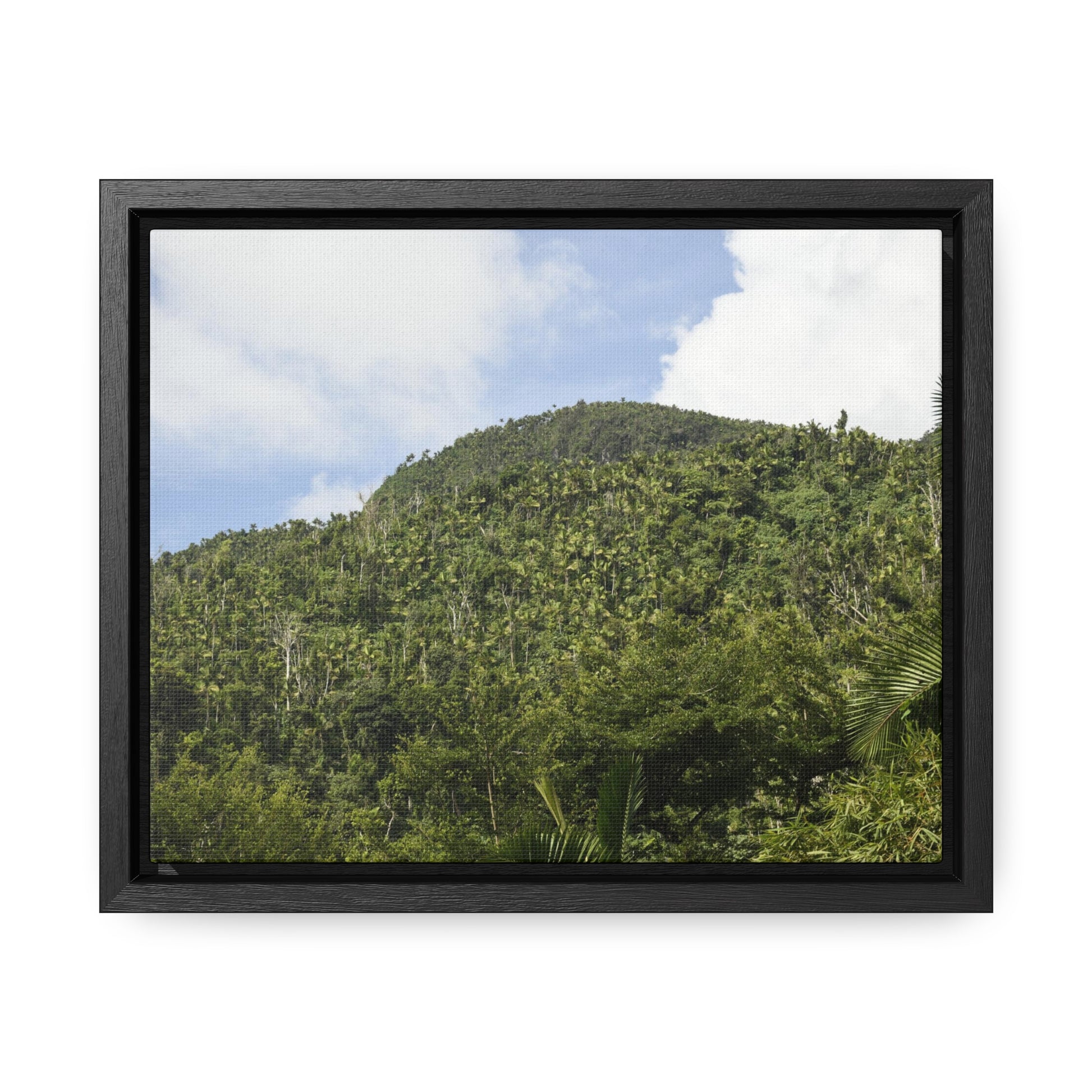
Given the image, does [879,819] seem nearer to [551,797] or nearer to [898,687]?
[898,687]

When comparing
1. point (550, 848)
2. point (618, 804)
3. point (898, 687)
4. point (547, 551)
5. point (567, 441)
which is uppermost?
point (567, 441)

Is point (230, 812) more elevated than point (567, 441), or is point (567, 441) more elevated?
point (567, 441)

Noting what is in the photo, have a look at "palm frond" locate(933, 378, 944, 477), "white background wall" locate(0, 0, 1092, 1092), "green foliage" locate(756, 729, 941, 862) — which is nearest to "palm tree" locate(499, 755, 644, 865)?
"white background wall" locate(0, 0, 1092, 1092)

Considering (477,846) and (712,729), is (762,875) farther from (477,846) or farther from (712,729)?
(477,846)

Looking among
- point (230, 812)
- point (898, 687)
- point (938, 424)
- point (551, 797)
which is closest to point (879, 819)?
point (898, 687)

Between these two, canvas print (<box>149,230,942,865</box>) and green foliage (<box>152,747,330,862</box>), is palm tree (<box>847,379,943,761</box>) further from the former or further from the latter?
green foliage (<box>152,747,330,862</box>)
